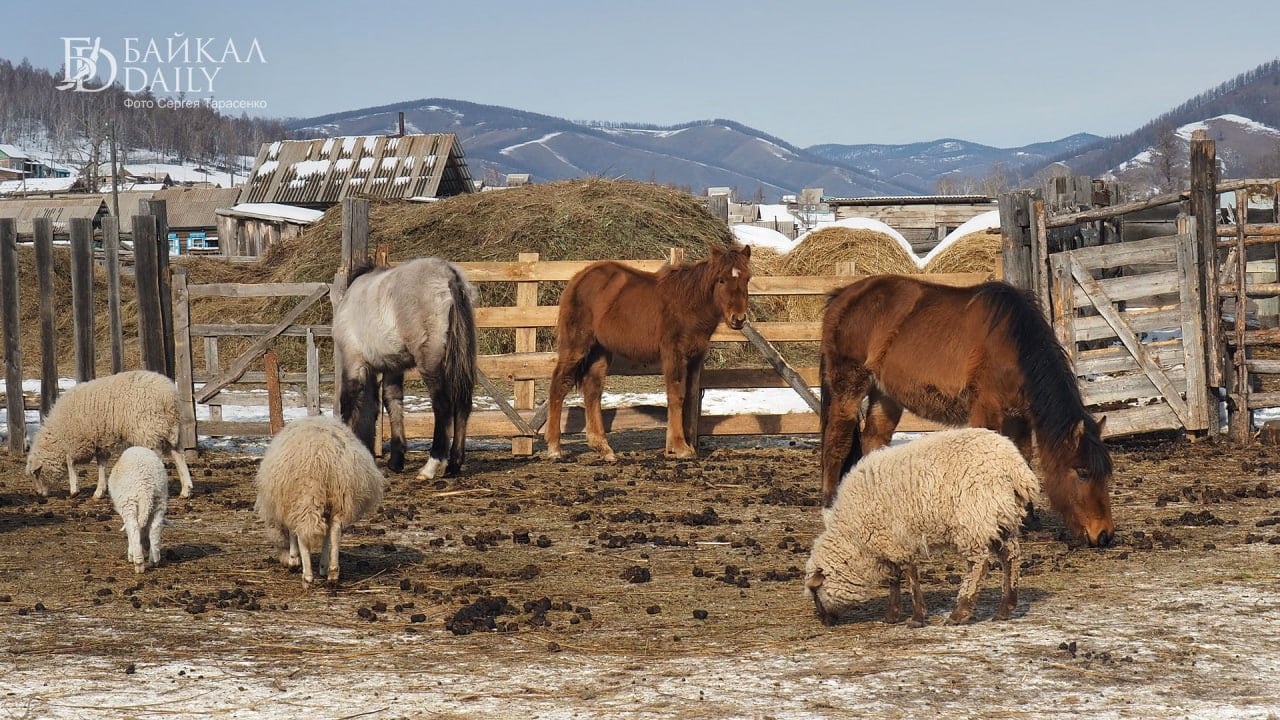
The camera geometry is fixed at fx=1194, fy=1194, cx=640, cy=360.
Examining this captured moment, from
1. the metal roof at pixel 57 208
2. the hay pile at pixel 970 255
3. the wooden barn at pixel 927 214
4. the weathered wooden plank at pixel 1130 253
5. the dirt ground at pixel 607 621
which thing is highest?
the metal roof at pixel 57 208

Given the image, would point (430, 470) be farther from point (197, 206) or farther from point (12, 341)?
point (197, 206)

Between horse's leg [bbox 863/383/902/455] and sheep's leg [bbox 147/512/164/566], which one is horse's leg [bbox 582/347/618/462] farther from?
sheep's leg [bbox 147/512/164/566]

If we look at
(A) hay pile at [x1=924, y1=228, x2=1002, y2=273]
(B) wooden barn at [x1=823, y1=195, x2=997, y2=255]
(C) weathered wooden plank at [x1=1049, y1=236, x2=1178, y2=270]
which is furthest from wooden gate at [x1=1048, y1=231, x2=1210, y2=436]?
(B) wooden barn at [x1=823, y1=195, x2=997, y2=255]

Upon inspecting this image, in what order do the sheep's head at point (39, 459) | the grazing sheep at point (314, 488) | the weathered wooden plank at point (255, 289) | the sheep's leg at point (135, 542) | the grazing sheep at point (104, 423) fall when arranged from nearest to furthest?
the grazing sheep at point (314, 488)
the sheep's leg at point (135, 542)
the grazing sheep at point (104, 423)
the sheep's head at point (39, 459)
the weathered wooden plank at point (255, 289)

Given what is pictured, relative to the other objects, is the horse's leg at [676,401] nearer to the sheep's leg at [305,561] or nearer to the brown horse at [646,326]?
the brown horse at [646,326]

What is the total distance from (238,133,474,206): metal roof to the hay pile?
53.6 ft

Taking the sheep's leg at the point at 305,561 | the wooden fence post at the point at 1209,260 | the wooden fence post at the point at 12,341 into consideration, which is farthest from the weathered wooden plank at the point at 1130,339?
the wooden fence post at the point at 12,341

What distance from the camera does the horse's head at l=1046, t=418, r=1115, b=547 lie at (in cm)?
657

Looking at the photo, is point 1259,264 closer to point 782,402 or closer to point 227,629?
point 782,402

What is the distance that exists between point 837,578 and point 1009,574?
78 cm

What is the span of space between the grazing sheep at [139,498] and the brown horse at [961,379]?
4.30 m

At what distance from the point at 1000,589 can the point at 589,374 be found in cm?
607

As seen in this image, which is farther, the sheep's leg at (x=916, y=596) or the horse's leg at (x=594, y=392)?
the horse's leg at (x=594, y=392)

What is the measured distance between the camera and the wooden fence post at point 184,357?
1173 cm
